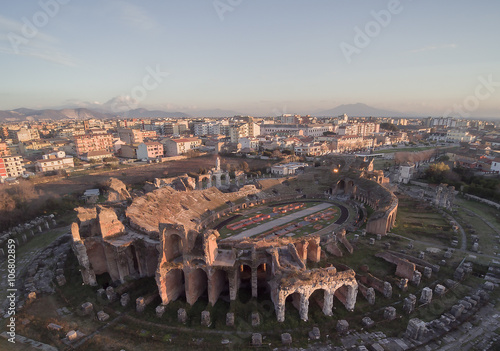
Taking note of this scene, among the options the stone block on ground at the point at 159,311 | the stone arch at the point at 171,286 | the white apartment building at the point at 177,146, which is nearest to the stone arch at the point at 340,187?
the stone arch at the point at 171,286

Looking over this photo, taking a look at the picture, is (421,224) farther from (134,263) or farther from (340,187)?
(134,263)

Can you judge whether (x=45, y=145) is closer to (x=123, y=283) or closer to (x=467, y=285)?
(x=123, y=283)

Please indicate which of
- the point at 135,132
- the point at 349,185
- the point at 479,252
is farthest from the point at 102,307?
the point at 135,132

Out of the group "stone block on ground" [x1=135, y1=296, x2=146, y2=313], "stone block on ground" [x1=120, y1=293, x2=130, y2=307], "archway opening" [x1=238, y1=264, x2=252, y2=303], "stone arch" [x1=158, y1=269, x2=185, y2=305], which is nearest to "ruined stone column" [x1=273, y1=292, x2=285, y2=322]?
"archway opening" [x1=238, y1=264, x2=252, y2=303]

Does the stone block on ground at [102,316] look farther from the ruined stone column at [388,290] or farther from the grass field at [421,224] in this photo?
the grass field at [421,224]

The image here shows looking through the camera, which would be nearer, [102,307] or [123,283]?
[102,307]

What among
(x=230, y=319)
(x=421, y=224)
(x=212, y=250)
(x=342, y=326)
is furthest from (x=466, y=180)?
(x=230, y=319)

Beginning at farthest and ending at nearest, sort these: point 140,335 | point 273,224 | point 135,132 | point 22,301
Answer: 1. point 135,132
2. point 273,224
3. point 22,301
4. point 140,335
